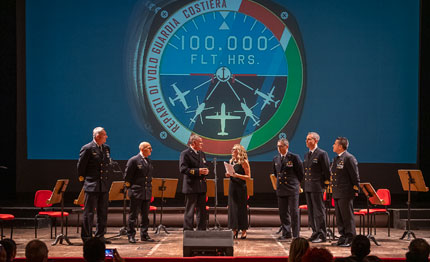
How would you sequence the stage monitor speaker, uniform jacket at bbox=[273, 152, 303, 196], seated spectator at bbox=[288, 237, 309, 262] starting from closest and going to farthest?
seated spectator at bbox=[288, 237, 309, 262] → the stage monitor speaker → uniform jacket at bbox=[273, 152, 303, 196]

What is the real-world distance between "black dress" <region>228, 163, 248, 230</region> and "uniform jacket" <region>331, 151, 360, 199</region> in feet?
4.96

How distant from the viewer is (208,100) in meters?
10.7

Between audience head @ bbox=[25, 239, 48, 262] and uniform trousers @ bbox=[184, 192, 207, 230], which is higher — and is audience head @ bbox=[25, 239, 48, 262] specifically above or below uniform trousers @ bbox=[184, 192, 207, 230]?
above

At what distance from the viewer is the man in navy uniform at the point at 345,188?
24.8 feet

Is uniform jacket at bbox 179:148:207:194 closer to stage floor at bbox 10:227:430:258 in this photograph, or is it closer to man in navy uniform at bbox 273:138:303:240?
stage floor at bbox 10:227:430:258

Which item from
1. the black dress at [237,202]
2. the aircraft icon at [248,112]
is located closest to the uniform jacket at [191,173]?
the black dress at [237,202]

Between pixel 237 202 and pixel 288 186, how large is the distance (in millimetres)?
853

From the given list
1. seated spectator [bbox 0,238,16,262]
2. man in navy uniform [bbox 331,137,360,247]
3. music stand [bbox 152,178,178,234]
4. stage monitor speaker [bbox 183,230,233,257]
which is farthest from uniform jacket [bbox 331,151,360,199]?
seated spectator [bbox 0,238,16,262]

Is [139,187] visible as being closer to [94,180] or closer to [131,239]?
[131,239]

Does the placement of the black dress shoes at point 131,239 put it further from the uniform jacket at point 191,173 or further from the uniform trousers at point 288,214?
the uniform trousers at point 288,214

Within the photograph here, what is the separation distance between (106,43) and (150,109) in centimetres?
161

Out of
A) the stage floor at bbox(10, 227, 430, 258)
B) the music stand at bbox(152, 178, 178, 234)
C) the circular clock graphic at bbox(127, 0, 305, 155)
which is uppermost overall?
the circular clock graphic at bbox(127, 0, 305, 155)

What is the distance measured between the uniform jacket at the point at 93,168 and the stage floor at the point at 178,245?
88 centimetres

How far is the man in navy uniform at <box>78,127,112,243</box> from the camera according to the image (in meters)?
7.35
